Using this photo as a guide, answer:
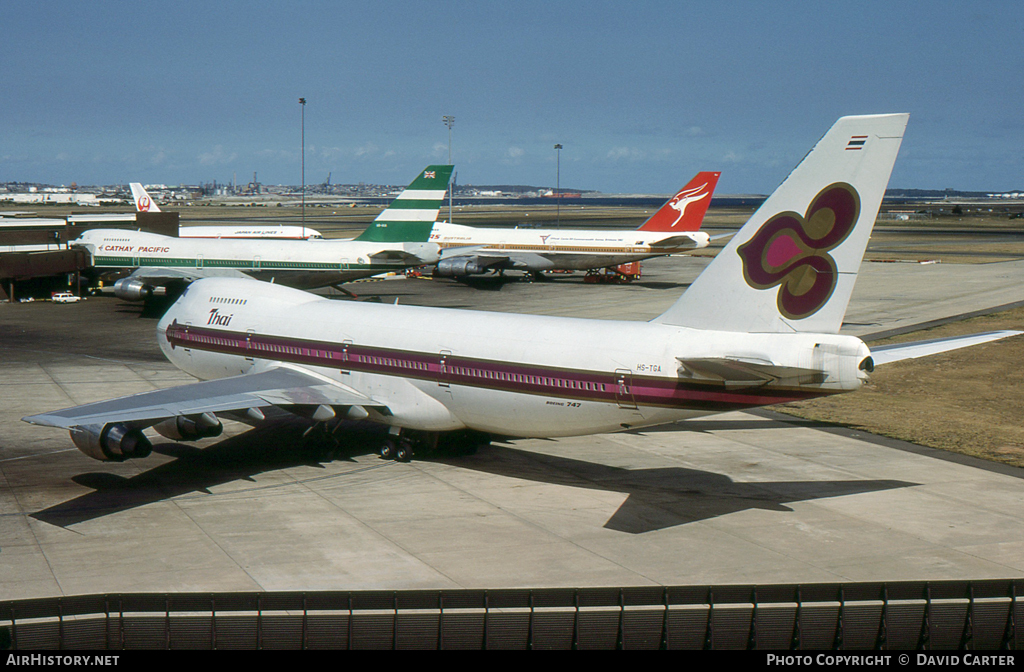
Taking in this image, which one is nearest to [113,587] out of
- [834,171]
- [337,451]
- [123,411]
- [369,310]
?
[123,411]

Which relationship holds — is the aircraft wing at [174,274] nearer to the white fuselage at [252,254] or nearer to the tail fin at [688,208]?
the white fuselage at [252,254]

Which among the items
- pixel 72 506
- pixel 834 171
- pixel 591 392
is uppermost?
pixel 834 171

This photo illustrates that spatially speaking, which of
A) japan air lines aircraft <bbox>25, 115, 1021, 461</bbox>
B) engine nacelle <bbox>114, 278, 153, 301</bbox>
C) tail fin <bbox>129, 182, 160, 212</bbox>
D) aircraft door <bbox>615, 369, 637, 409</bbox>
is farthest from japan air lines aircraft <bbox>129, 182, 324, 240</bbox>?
aircraft door <bbox>615, 369, 637, 409</bbox>

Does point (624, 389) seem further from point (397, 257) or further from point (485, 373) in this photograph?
point (397, 257)

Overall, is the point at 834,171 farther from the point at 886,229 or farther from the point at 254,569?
the point at 886,229

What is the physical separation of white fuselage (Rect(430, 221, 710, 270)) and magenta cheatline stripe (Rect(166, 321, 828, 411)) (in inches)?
1904

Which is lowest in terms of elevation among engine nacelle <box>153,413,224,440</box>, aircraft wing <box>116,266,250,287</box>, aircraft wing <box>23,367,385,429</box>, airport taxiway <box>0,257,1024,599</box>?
airport taxiway <box>0,257,1024,599</box>

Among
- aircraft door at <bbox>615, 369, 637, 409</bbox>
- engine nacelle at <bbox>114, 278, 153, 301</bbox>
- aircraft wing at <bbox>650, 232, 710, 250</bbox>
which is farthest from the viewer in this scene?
aircraft wing at <bbox>650, 232, 710, 250</bbox>

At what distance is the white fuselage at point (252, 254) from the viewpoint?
63625mm

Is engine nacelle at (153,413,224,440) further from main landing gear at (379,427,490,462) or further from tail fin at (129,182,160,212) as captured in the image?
tail fin at (129,182,160,212)

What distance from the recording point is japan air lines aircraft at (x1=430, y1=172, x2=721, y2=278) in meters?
78.3

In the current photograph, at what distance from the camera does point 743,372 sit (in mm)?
21391

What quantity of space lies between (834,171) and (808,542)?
8.71 metres
